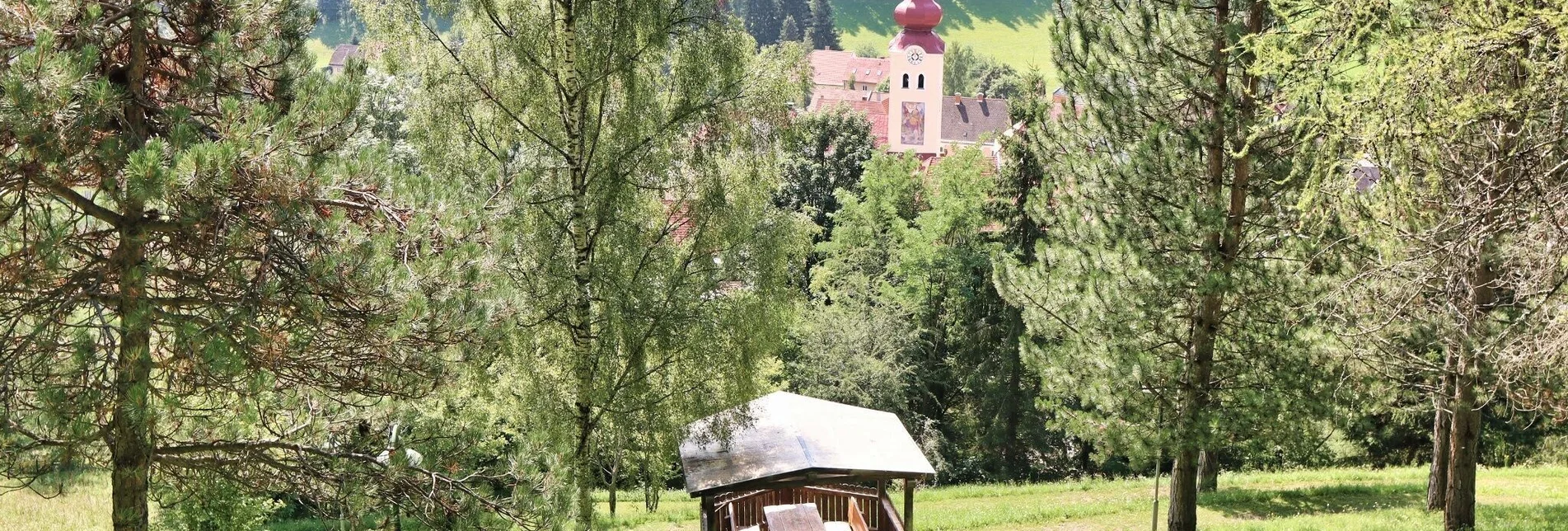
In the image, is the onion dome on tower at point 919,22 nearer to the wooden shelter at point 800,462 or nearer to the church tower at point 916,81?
the church tower at point 916,81

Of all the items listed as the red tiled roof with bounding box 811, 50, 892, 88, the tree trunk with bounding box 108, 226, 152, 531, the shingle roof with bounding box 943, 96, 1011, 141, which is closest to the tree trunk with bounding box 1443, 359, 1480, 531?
the tree trunk with bounding box 108, 226, 152, 531

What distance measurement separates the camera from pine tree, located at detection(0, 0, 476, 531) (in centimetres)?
552

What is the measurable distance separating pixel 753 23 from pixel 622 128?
10912 cm

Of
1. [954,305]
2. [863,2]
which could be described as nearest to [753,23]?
[863,2]

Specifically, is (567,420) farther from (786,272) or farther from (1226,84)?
(1226,84)

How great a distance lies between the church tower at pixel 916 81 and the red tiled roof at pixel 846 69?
29.3 m

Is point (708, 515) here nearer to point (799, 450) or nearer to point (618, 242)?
point (799, 450)

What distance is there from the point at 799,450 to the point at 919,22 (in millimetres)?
67367

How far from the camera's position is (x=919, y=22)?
2985 inches

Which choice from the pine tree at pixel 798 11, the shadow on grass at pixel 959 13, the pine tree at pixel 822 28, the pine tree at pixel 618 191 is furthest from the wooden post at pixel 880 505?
the shadow on grass at pixel 959 13

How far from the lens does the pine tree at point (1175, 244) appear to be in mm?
11414

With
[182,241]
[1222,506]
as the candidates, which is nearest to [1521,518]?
[1222,506]

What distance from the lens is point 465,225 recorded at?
6.79m

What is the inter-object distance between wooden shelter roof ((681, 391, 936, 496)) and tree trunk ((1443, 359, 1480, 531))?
5.24 m
